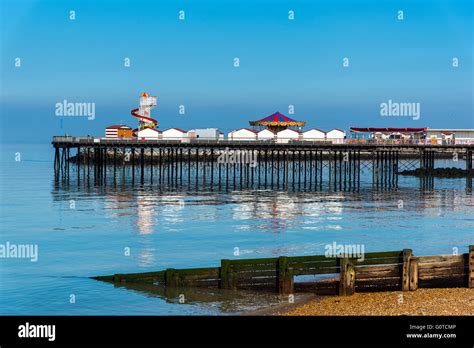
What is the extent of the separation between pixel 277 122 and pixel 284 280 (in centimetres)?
8727

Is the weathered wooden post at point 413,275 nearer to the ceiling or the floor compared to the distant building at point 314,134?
nearer to the floor

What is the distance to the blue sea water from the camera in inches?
921

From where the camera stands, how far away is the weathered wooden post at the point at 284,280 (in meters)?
22.9

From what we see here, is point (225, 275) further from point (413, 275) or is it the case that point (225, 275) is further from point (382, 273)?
point (413, 275)

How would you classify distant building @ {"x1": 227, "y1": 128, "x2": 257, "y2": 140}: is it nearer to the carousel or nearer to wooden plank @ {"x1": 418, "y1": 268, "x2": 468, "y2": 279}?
the carousel

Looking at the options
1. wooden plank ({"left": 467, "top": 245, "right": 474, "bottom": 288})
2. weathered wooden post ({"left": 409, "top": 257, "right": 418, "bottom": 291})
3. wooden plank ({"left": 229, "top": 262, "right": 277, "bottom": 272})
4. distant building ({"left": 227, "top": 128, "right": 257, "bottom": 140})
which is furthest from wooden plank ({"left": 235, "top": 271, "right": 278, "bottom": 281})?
distant building ({"left": 227, "top": 128, "right": 257, "bottom": 140})

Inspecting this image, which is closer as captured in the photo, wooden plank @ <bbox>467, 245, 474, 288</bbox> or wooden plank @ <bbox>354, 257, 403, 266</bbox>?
wooden plank @ <bbox>354, 257, 403, 266</bbox>

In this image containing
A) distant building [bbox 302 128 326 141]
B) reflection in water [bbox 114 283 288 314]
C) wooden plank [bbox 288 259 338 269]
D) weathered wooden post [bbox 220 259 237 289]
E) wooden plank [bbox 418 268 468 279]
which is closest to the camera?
reflection in water [bbox 114 283 288 314]

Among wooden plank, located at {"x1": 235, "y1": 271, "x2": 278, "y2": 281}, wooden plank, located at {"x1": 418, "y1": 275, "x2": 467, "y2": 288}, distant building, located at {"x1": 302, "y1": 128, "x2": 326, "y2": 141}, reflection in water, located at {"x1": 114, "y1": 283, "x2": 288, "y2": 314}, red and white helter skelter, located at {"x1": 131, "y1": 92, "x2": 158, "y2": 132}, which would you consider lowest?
reflection in water, located at {"x1": 114, "y1": 283, "x2": 288, "y2": 314}

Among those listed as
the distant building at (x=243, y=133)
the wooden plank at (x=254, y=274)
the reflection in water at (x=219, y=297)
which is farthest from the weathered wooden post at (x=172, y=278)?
the distant building at (x=243, y=133)

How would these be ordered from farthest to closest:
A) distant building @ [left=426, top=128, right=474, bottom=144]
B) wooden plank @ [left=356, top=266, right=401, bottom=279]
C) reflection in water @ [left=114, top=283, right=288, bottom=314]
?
distant building @ [left=426, top=128, right=474, bottom=144] → wooden plank @ [left=356, top=266, right=401, bottom=279] → reflection in water @ [left=114, top=283, right=288, bottom=314]

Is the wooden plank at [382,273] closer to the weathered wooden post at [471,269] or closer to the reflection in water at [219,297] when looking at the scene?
the weathered wooden post at [471,269]
